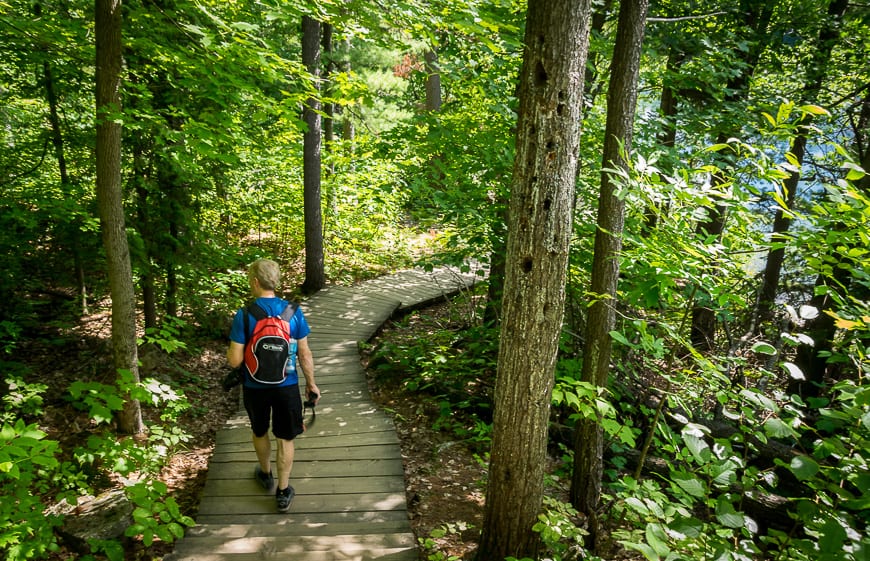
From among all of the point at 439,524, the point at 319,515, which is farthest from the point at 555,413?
the point at 319,515

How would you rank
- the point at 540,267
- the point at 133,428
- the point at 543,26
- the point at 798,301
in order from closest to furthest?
1. the point at 543,26
2. the point at 540,267
3. the point at 133,428
4. the point at 798,301

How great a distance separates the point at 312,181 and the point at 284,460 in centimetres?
770

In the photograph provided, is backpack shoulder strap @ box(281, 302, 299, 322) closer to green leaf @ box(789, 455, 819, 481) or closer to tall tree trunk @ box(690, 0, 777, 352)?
green leaf @ box(789, 455, 819, 481)

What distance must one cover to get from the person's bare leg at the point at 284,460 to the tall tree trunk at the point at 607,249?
2.55 metres

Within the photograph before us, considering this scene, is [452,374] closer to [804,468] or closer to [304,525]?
[304,525]

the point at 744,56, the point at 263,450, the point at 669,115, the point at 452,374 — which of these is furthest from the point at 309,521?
the point at 744,56

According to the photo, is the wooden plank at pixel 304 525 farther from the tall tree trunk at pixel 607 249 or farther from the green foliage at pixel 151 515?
the tall tree trunk at pixel 607 249

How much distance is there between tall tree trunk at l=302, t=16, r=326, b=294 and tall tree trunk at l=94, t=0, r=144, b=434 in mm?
5336

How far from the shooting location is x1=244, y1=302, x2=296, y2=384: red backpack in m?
4.02

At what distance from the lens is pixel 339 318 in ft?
31.8

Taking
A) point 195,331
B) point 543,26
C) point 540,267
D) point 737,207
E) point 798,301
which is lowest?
point 195,331

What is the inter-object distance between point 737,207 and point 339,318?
790 centimetres

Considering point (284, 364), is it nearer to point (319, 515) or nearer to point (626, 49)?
point (319, 515)

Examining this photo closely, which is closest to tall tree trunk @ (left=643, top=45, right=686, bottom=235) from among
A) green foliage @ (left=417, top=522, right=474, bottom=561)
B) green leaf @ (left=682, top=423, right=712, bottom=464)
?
green leaf @ (left=682, top=423, right=712, bottom=464)
